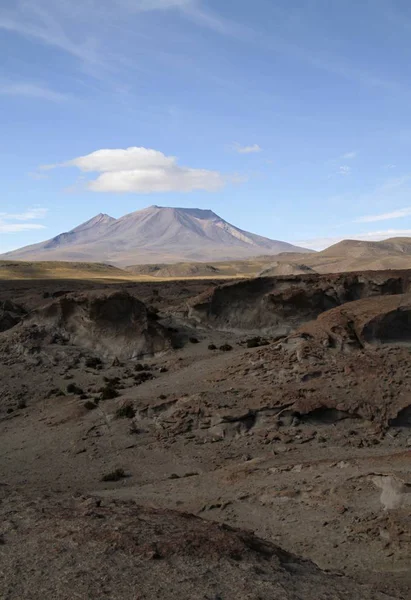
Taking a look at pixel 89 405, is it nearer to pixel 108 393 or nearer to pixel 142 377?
pixel 108 393

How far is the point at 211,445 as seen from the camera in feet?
52.9

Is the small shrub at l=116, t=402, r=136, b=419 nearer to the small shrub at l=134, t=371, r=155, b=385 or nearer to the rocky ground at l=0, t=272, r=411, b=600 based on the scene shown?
the rocky ground at l=0, t=272, r=411, b=600

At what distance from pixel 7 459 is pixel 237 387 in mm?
6717

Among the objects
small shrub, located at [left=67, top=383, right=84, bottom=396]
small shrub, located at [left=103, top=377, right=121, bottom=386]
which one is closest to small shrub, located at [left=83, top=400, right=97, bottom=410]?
small shrub, located at [left=67, top=383, right=84, bottom=396]

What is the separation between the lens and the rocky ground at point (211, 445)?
733cm

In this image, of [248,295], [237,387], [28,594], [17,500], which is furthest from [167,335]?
[28,594]

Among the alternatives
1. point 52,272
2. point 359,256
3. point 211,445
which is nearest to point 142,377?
point 211,445

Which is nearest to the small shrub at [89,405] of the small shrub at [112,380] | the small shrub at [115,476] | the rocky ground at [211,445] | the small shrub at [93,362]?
the rocky ground at [211,445]

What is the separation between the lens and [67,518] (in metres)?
8.49

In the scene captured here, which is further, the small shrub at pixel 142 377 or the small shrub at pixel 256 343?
the small shrub at pixel 256 343

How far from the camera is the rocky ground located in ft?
24.1

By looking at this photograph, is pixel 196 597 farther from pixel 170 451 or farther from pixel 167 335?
pixel 167 335

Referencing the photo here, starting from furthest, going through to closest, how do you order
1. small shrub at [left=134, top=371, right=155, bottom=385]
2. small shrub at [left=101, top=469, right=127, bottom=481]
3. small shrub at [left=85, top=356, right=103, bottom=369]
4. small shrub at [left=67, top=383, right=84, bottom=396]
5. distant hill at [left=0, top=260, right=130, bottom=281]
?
1. distant hill at [left=0, top=260, right=130, bottom=281]
2. small shrub at [left=85, top=356, right=103, bottom=369]
3. small shrub at [left=134, top=371, right=155, bottom=385]
4. small shrub at [left=67, top=383, right=84, bottom=396]
5. small shrub at [left=101, top=469, right=127, bottom=481]

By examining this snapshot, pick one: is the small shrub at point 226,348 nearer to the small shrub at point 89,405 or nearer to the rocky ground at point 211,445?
the rocky ground at point 211,445
